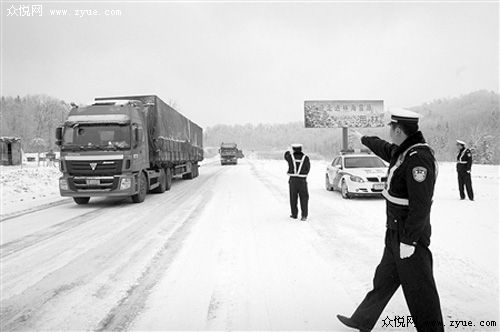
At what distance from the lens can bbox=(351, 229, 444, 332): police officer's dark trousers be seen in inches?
93.9

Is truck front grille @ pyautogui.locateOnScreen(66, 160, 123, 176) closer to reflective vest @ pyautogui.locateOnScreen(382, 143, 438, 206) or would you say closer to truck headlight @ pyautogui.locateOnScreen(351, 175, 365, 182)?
truck headlight @ pyautogui.locateOnScreen(351, 175, 365, 182)

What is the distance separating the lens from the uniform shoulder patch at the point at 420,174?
2350 millimetres

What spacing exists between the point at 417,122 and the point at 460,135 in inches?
4081

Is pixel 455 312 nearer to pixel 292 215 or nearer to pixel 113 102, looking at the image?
pixel 292 215

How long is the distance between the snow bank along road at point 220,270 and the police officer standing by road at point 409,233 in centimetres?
56

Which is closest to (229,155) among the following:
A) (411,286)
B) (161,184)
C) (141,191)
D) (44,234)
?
(161,184)

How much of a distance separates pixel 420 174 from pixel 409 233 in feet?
1.40

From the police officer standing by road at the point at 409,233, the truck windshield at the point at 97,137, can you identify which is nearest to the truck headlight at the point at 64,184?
the truck windshield at the point at 97,137

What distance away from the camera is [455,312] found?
3145 mm

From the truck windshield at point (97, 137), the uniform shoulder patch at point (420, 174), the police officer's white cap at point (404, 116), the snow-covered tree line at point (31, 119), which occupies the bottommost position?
the uniform shoulder patch at point (420, 174)

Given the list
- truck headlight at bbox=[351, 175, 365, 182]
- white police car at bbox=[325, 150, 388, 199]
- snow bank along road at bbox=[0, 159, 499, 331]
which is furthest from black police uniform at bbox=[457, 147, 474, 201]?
truck headlight at bbox=[351, 175, 365, 182]

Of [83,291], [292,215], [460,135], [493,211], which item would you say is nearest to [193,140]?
[292,215]

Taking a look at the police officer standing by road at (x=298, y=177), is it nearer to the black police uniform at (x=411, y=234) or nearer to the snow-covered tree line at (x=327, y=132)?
the black police uniform at (x=411, y=234)

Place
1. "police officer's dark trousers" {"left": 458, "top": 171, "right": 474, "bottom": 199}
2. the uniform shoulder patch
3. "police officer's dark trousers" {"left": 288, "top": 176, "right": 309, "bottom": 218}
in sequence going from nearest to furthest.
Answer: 1. the uniform shoulder patch
2. "police officer's dark trousers" {"left": 288, "top": 176, "right": 309, "bottom": 218}
3. "police officer's dark trousers" {"left": 458, "top": 171, "right": 474, "bottom": 199}
